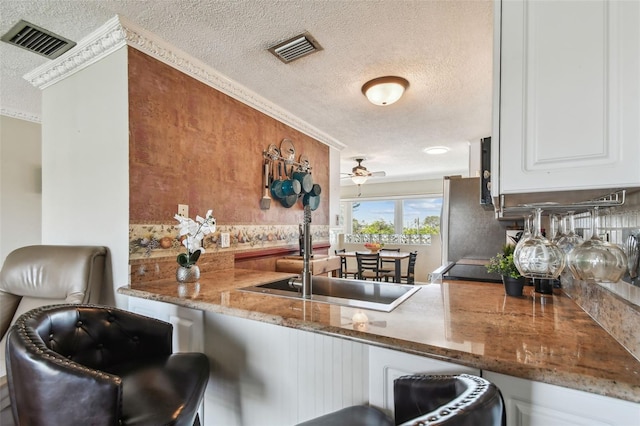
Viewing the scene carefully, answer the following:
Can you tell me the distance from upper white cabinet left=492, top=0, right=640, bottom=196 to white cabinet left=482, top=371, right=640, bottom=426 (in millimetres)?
512

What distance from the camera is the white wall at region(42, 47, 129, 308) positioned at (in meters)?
1.75

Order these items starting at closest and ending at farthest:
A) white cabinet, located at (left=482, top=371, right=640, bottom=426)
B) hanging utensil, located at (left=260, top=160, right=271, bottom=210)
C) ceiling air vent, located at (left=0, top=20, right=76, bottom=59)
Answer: white cabinet, located at (left=482, top=371, right=640, bottom=426), ceiling air vent, located at (left=0, top=20, right=76, bottom=59), hanging utensil, located at (left=260, top=160, right=271, bottom=210)

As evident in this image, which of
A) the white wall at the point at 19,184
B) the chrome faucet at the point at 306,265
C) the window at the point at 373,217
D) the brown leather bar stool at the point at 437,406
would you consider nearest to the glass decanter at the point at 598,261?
the brown leather bar stool at the point at 437,406

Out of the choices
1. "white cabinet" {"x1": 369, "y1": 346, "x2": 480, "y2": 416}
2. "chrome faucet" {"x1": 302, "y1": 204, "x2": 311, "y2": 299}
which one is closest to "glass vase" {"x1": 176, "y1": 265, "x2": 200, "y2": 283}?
"chrome faucet" {"x1": 302, "y1": 204, "x2": 311, "y2": 299}

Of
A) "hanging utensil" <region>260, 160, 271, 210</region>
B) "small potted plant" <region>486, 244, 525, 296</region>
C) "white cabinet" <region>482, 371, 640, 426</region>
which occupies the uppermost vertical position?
"hanging utensil" <region>260, 160, 271, 210</region>

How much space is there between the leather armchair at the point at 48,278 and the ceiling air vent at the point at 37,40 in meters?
1.25

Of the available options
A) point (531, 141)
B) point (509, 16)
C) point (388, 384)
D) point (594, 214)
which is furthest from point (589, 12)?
point (388, 384)

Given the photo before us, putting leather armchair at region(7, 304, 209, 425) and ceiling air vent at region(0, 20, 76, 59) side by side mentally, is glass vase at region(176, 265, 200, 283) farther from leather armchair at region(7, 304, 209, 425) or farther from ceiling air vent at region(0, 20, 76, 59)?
ceiling air vent at region(0, 20, 76, 59)

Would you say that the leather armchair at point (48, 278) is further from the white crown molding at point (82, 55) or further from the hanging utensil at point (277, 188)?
the hanging utensil at point (277, 188)

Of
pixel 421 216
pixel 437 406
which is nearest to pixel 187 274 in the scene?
pixel 437 406

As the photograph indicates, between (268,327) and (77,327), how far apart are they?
2.39 feet

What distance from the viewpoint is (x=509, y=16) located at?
856 millimetres

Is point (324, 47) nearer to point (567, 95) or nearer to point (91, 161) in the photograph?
point (567, 95)

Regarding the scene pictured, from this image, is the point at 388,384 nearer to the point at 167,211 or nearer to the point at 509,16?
the point at 509,16
